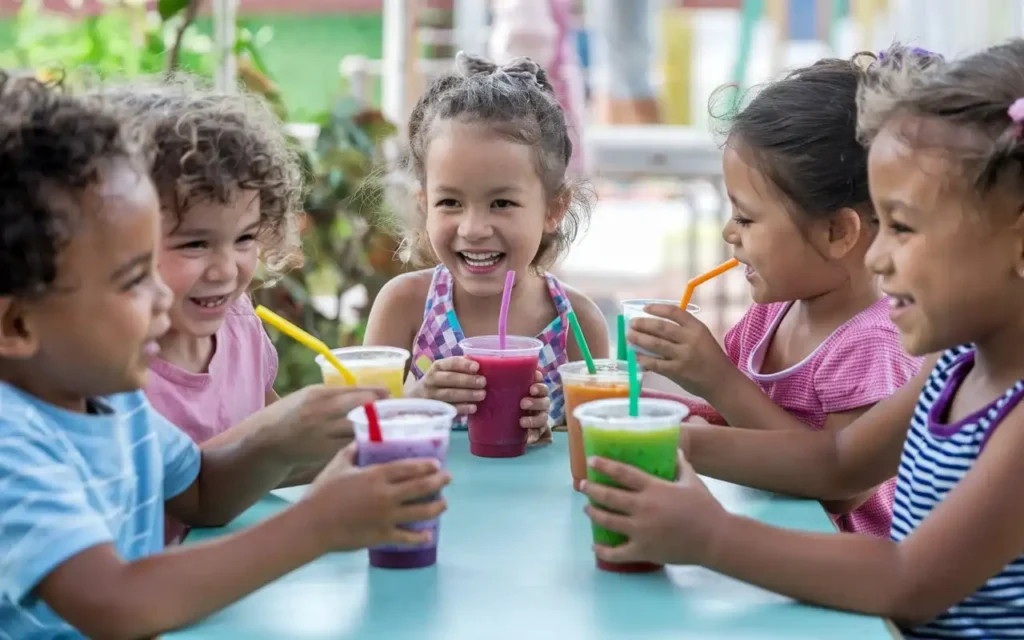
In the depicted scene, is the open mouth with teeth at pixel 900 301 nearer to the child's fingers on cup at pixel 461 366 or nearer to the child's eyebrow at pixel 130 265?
the child's fingers on cup at pixel 461 366

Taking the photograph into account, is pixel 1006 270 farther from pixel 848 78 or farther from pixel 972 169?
pixel 848 78

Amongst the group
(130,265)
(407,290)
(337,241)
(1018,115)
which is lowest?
(337,241)

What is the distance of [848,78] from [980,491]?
914 millimetres

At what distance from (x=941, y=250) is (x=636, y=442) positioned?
39cm

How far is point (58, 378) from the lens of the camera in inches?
49.0

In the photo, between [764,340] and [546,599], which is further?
[764,340]

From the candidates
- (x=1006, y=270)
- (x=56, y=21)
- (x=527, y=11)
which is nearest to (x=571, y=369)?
(x=1006, y=270)

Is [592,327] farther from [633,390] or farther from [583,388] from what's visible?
[633,390]

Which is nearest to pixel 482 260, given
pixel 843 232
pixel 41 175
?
pixel 843 232

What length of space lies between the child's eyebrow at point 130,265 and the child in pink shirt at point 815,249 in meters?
0.79

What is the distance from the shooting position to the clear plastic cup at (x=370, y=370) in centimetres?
153

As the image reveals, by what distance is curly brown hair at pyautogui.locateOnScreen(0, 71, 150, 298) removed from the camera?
1.18 meters

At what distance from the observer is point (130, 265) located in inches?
48.6

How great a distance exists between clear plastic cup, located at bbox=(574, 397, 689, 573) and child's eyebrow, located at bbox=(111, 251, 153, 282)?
461mm
